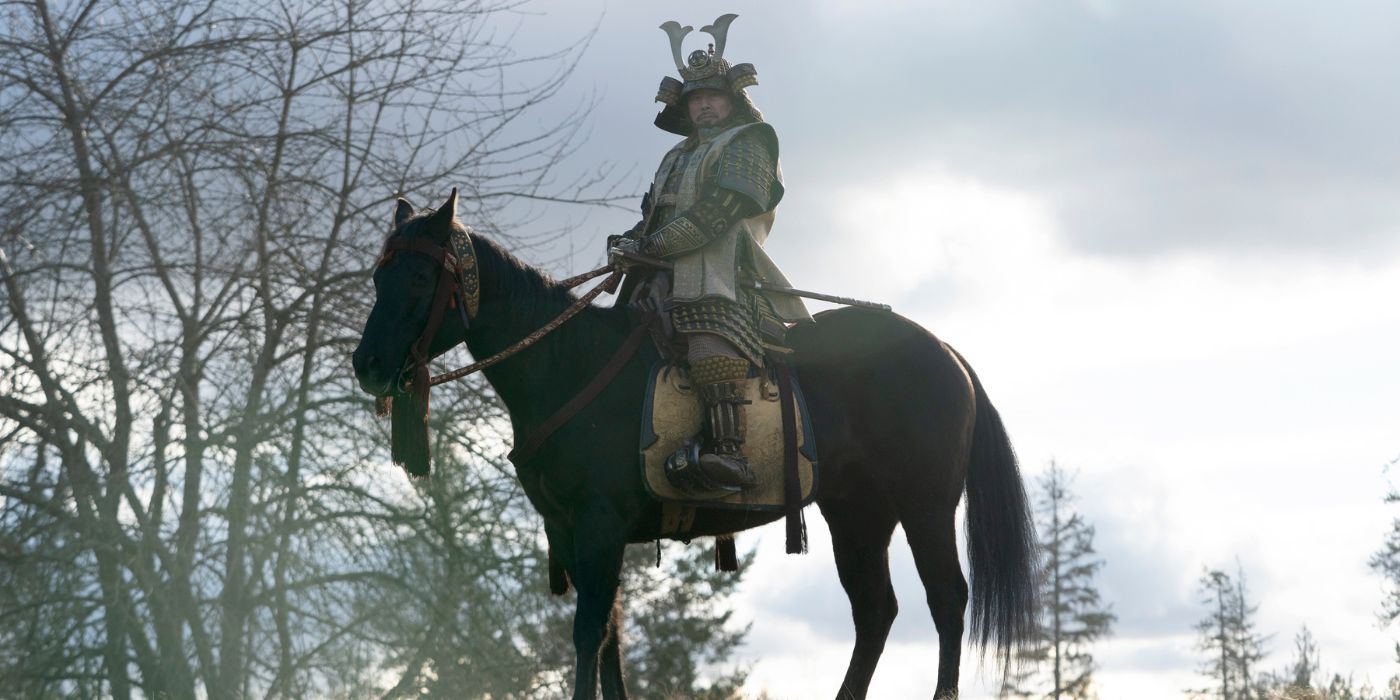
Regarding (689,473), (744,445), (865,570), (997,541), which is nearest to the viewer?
(689,473)


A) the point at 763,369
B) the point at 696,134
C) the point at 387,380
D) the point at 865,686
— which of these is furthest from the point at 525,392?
the point at 865,686

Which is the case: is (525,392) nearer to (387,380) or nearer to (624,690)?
(387,380)

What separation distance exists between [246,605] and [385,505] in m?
1.55

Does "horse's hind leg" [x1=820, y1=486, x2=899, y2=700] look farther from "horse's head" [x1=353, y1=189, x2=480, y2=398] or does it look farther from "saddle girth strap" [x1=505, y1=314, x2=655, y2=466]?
"horse's head" [x1=353, y1=189, x2=480, y2=398]

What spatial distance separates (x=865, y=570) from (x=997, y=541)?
28.6 inches

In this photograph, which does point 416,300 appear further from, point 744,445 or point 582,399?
point 744,445

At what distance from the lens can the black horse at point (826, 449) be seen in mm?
6461

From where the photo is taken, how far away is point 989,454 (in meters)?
8.01

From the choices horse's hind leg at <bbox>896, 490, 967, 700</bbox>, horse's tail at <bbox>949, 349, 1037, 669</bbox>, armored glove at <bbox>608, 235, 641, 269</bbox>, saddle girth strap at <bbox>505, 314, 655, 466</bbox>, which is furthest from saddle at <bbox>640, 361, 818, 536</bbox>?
horse's tail at <bbox>949, 349, 1037, 669</bbox>

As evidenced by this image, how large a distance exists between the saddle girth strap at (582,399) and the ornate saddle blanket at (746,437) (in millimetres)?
166

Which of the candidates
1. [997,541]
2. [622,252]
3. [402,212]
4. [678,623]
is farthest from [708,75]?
[678,623]

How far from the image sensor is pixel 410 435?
6.84 metres

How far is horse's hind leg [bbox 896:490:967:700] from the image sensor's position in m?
7.38

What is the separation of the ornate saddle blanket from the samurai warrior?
80mm
